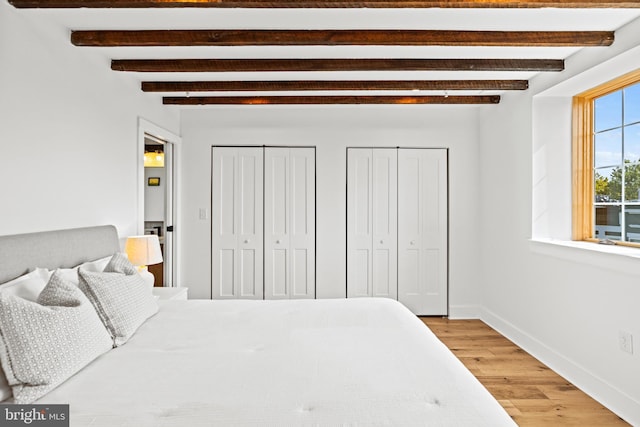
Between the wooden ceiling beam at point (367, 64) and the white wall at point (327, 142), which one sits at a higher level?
the wooden ceiling beam at point (367, 64)

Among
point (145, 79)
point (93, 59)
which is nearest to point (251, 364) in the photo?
point (93, 59)

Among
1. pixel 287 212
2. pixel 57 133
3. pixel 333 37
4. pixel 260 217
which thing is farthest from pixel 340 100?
pixel 57 133

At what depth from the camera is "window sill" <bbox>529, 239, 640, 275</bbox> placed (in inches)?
98.0

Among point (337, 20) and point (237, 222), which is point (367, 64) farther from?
point (237, 222)

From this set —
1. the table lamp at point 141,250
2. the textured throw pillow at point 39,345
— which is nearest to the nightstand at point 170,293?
the table lamp at point 141,250

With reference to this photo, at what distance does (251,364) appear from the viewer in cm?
165

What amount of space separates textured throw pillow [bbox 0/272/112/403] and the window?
3.35 meters

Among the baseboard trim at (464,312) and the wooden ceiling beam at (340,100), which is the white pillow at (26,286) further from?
the baseboard trim at (464,312)

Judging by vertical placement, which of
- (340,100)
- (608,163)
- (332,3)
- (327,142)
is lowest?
(608,163)

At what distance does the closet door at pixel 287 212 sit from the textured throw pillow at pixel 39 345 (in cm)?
308

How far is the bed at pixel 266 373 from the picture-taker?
128 cm

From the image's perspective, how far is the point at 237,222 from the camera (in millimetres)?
4699

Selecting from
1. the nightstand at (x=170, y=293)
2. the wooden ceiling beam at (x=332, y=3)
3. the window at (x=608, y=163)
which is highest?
the wooden ceiling beam at (x=332, y=3)

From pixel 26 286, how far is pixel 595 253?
3.22 meters
